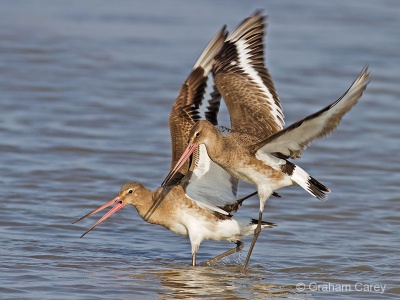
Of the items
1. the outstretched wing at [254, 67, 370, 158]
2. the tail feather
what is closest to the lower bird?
the tail feather

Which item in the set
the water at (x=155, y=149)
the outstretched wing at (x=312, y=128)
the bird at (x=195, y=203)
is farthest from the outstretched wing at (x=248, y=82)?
the water at (x=155, y=149)

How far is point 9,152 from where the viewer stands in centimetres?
982

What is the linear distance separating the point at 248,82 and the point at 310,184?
1.48m

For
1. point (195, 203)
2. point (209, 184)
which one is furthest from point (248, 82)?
point (195, 203)

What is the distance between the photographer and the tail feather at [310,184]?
275 inches

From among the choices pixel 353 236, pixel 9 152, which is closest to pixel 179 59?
pixel 9 152

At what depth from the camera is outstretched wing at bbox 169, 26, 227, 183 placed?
7.73m

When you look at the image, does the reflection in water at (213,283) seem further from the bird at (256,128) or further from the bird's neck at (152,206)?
the bird's neck at (152,206)

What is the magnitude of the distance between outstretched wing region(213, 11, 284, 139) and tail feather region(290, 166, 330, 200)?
0.68m

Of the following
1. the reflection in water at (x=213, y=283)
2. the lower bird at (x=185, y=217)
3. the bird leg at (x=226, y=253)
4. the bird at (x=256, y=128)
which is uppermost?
the bird at (x=256, y=128)

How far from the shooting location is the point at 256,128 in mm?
7773

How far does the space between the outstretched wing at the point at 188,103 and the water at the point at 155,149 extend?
789 millimetres

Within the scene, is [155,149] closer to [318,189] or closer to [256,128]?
[256,128]

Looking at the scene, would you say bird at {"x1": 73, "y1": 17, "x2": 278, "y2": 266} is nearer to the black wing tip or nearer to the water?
the water
